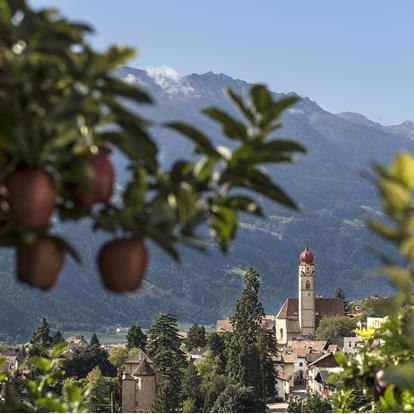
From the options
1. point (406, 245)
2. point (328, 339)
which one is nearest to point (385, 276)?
point (406, 245)

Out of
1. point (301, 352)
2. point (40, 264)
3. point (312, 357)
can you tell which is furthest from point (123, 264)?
point (301, 352)

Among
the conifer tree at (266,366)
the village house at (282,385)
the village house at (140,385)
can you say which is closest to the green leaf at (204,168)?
the village house at (140,385)

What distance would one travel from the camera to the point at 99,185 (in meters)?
1.23

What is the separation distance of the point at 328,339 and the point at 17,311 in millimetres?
104471

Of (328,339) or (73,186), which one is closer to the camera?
(73,186)

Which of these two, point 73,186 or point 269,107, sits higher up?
point 269,107

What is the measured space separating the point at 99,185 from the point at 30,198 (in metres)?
0.14

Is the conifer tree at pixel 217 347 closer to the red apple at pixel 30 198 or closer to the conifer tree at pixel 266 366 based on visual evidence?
the conifer tree at pixel 266 366

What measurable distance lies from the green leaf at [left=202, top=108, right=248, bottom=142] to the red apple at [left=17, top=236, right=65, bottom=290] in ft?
1.11

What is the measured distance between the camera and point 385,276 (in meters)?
1.05

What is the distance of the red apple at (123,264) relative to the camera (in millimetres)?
1207

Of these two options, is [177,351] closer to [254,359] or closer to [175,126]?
[254,359]

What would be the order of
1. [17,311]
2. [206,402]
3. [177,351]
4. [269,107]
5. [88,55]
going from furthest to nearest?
[17,311] → [177,351] → [206,402] → [269,107] → [88,55]

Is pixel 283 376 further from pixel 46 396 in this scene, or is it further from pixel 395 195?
pixel 395 195
